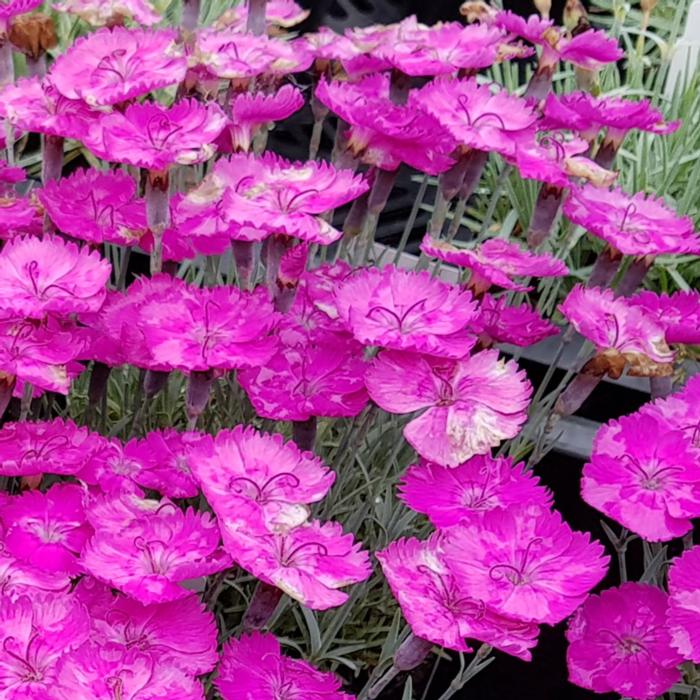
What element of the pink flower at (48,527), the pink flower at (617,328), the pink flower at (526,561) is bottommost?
the pink flower at (48,527)

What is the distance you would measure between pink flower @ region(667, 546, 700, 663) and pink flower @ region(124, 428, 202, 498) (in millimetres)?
302

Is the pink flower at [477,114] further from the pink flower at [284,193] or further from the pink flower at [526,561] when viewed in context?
the pink flower at [526,561]

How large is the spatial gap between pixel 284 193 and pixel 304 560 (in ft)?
0.80

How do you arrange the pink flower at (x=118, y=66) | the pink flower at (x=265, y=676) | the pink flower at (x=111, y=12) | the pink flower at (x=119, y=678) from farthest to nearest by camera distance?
the pink flower at (x=111, y=12) → the pink flower at (x=118, y=66) → the pink flower at (x=265, y=676) → the pink flower at (x=119, y=678)

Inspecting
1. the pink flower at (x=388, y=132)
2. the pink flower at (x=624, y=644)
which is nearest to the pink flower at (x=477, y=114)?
the pink flower at (x=388, y=132)

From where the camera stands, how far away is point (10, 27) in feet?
2.76

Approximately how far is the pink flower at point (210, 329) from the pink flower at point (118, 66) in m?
0.14

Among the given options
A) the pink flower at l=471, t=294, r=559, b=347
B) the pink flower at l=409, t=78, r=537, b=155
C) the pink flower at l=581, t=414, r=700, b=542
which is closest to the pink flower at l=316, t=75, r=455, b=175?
the pink flower at l=409, t=78, r=537, b=155

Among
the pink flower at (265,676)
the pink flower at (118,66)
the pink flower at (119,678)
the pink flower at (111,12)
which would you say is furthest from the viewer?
the pink flower at (111,12)

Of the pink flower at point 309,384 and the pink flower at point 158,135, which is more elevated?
the pink flower at point 158,135

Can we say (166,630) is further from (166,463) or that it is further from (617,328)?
(617,328)

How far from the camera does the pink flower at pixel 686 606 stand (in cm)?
63

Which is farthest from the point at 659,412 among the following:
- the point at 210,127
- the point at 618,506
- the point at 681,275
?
the point at 681,275

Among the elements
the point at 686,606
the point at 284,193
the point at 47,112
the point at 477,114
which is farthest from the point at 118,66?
the point at 686,606
